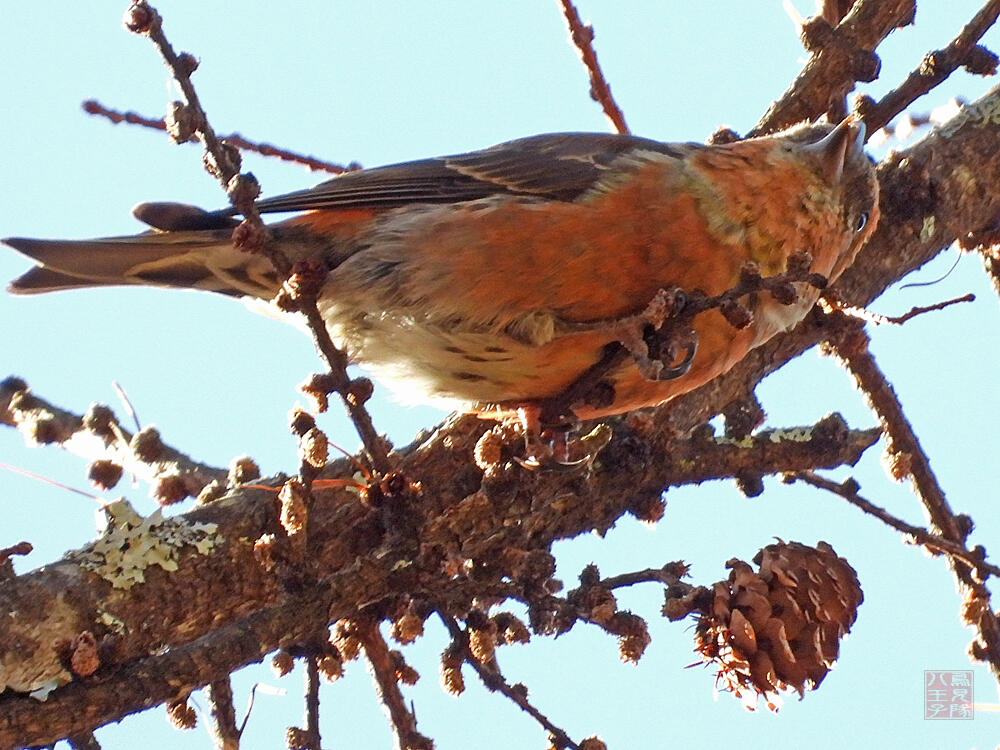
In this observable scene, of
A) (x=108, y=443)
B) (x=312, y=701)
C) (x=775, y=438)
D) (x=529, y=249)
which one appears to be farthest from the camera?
(x=108, y=443)

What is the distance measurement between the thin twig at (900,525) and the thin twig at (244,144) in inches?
61.7

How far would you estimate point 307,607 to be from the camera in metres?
2.26

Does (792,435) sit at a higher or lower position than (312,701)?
higher

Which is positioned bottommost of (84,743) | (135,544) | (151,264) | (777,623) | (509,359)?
(84,743)

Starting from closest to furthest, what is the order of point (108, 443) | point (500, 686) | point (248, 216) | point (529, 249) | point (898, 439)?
point (248, 216) → point (500, 686) → point (529, 249) → point (108, 443) → point (898, 439)

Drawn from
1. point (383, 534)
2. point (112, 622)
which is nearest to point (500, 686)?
point (383, 534)

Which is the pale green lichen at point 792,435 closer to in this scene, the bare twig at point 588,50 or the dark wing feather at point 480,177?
the dark wing feather at point 480,177

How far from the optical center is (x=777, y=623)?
2379 millimetres

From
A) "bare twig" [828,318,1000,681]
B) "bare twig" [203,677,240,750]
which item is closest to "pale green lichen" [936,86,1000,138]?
"bare twig" [828,318,1000,681]

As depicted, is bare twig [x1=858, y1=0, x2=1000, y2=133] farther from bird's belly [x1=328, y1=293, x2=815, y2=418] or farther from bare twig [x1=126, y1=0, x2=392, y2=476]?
bare twig [x1=126, y1=0, x2=392, y2=476]

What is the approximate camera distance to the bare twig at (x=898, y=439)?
3.24m

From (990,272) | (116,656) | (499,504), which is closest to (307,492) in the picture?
(116,656)

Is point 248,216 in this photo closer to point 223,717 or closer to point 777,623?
point 223,717

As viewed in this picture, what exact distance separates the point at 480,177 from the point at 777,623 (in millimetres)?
1409
